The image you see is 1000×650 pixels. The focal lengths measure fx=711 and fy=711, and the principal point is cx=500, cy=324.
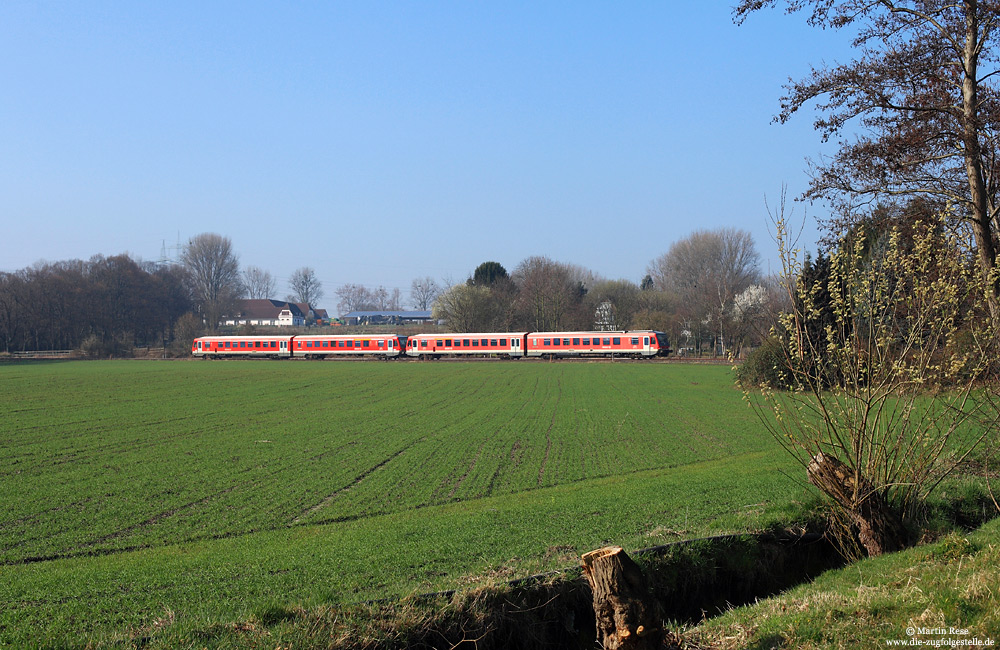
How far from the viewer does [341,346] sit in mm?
72188

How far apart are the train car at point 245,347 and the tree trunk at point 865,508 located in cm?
6890

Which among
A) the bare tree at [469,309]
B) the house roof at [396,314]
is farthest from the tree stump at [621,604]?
the house roof at [396,314]

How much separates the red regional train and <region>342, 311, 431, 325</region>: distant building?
65.3m

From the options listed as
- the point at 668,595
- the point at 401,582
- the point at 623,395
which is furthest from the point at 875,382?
the point at 623,395

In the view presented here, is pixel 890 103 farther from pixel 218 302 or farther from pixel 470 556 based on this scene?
pixel 218 302

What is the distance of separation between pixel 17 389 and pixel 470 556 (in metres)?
34.4

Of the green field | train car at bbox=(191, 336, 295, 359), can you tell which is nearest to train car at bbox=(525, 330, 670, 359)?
train car at bbox=(191, 336, 295, 359)

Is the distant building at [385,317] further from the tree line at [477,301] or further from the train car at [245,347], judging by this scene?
the train car at [245,347]

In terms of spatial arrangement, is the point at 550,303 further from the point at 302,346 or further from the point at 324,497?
the point at 324,497

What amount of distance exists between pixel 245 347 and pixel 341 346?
10.5 m

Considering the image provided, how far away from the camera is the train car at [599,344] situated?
199 feet

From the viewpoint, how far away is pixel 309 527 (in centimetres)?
1028

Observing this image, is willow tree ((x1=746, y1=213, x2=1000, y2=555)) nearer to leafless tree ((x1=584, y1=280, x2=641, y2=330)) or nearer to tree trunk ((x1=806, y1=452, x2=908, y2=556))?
tree trunk ((x1=806, y1=452, x2=908, y2=556))

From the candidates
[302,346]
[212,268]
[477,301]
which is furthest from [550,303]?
[212,268]
